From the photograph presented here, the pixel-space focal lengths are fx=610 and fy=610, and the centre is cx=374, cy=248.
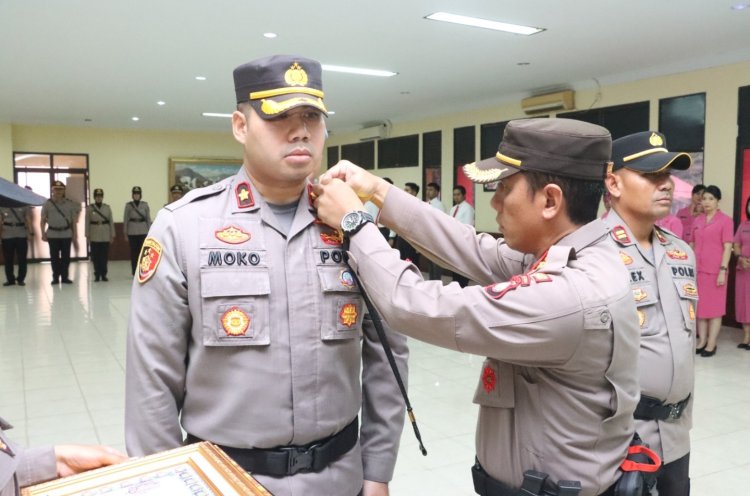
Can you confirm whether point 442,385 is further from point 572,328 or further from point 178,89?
point 178,89

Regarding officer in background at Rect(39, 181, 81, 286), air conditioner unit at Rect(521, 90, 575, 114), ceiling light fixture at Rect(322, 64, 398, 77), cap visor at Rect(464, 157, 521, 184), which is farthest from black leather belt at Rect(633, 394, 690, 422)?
officer in background at Rect(39, 181, 81, 286)

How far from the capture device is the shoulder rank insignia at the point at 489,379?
54.7 inches

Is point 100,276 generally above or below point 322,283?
below

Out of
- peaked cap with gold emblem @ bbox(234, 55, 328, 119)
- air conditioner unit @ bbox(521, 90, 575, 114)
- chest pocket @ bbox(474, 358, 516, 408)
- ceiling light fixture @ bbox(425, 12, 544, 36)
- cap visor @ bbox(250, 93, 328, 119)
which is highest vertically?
ceiling light fixture @ bbox(425, 12, 544, 36)

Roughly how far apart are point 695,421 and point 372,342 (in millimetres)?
3281

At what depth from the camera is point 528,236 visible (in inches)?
56.3

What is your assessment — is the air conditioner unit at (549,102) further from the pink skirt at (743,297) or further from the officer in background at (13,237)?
the officer in background at (13,237)

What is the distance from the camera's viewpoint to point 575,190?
1370 millimetres

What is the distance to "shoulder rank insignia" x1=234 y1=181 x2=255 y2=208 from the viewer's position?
1523mm

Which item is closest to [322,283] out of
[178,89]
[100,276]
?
[178,89]

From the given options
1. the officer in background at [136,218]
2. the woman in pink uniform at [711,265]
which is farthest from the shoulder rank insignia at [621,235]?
the officer in background at [136,218]

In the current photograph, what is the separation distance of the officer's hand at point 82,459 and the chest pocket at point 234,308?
295mm

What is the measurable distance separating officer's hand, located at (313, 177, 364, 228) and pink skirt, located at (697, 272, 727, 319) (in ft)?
18.7

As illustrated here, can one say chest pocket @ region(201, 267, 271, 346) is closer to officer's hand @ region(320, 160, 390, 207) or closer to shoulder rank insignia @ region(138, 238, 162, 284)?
shoulder rank insignia @ region(138, 238, 162, 284)
